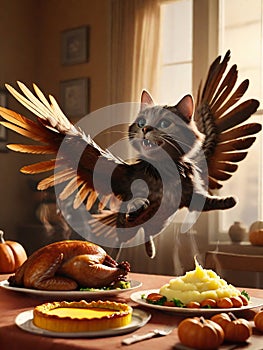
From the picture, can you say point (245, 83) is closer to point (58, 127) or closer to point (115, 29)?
point (58, 127)

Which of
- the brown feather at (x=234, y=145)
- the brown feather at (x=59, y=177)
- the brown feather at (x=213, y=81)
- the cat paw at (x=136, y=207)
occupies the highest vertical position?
the brown feather at (x=213, y=81)

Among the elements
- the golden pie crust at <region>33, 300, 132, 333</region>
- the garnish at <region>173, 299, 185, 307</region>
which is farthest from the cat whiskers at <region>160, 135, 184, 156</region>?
the golden pie crust at <region>33, 300, 132, 333</region>

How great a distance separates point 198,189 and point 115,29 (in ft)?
7.56

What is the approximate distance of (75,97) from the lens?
4863mm

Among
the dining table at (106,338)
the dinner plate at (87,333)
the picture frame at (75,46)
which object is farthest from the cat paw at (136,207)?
the picture frame at (75,46)

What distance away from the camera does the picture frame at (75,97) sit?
4801 millimetres

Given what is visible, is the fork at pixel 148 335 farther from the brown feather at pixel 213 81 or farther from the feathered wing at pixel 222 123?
the brown feather at pixel 213 81

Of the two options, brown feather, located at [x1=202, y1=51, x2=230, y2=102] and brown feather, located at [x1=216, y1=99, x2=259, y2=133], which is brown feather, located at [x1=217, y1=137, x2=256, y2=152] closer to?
brown feather, located at [x1=216, y1=99, x2=259, y2=133]

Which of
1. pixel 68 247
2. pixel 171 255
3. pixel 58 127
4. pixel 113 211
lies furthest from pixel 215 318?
pixel 171 255

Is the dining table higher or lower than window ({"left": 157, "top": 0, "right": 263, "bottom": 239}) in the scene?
lower

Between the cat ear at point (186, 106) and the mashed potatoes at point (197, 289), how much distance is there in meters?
0.83

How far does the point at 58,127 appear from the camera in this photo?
224cm

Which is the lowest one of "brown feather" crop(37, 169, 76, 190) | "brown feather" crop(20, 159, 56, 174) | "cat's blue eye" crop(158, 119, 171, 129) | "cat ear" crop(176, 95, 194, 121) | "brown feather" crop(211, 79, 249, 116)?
"brown feather" crop(37, 169, 76, 190)

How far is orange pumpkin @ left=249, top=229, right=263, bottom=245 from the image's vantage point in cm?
357
